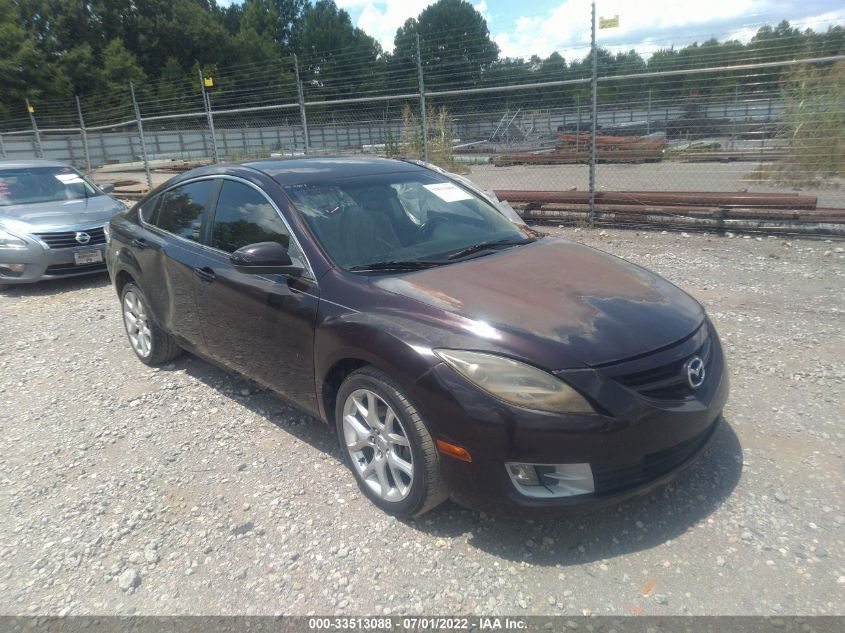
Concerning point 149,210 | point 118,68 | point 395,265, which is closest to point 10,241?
point 149,210

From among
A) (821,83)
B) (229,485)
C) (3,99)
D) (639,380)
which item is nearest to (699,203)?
(821,83)

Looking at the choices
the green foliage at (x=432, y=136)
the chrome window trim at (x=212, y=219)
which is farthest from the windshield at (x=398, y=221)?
the green foliage at (x=432, y=136)

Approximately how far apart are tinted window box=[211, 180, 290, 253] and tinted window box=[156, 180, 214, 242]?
234 millimetres

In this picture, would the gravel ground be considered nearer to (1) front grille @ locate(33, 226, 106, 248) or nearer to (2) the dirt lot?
(1) front grille @ locate(33, 226, 106, 248)

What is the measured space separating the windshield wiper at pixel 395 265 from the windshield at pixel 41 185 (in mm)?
7218

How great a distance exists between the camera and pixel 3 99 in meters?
38.5

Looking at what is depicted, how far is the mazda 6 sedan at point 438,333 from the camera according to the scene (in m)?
2.45

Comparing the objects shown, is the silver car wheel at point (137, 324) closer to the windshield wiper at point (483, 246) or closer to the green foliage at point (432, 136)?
the windshield wiper at point (483, 246)

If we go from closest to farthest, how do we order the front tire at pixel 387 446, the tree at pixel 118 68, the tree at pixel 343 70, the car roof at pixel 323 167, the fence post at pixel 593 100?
the front tire at pixel 387 446 < the car roof at pixel 323 167 < the fence post at pixel 593 100 < the tree at pixel 343 70 < the tree at pixel 118 68

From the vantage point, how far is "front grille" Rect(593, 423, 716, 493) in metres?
2.46

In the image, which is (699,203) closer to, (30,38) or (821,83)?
(821,83)

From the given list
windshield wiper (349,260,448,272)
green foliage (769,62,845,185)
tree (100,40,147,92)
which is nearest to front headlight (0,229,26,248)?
windshield wiper (349,260,448,272)

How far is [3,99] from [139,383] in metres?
44.2

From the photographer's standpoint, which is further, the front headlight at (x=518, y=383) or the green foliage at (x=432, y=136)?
the green foliage at (x=432, y=136)
